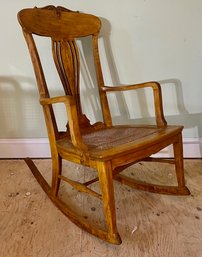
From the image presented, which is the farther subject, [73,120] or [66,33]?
[66,33]

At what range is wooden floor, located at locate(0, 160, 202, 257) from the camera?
2.83ft

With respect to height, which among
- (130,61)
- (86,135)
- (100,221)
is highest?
(130,61)

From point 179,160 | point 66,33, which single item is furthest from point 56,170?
point 66,33

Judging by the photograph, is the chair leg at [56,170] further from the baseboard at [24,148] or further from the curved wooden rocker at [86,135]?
the baseboard at [24,148]

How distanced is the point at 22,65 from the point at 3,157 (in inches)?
24.4

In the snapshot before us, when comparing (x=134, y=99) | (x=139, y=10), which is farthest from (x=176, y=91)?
(x=139, y=10)

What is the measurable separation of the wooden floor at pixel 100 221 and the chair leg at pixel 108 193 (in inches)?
1.8

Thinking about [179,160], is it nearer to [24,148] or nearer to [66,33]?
[66,33]

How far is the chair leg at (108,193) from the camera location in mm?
829

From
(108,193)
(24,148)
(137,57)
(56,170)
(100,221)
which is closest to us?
(108,193)

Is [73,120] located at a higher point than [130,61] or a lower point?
lower

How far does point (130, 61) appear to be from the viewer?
142 cm

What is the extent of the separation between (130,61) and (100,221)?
878 mm

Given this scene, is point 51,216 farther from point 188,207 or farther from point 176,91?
point 176,91
